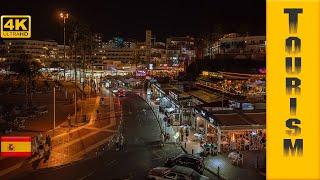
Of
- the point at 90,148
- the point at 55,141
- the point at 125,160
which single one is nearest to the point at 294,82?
the point at 125,160

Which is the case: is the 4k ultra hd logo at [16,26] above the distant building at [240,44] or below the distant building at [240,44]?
below

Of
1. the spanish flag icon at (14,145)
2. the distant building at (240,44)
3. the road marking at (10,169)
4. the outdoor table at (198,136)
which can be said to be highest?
the distant building at (240,44)

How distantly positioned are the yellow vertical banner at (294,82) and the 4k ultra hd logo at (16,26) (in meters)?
5.12

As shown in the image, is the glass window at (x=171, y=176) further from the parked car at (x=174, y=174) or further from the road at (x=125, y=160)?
the road at (x=125, y=160)

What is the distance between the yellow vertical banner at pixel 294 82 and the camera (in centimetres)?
632

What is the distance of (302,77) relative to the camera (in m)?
6.34

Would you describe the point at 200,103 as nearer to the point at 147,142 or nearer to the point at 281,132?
the point at 147,142

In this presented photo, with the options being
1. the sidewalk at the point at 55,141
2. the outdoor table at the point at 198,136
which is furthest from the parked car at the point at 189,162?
the outdoor table at the point at 198,136

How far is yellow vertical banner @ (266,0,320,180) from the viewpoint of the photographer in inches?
249

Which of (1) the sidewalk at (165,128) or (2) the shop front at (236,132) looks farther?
(1) the sidewalk at (165,128)

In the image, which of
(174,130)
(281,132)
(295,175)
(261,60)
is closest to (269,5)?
(281,132)

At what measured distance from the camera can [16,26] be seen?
352 inches

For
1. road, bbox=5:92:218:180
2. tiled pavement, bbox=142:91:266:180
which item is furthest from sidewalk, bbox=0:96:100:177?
tiled pavement, bbox=142:91:266:180

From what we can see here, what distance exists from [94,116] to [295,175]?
1914 inches
